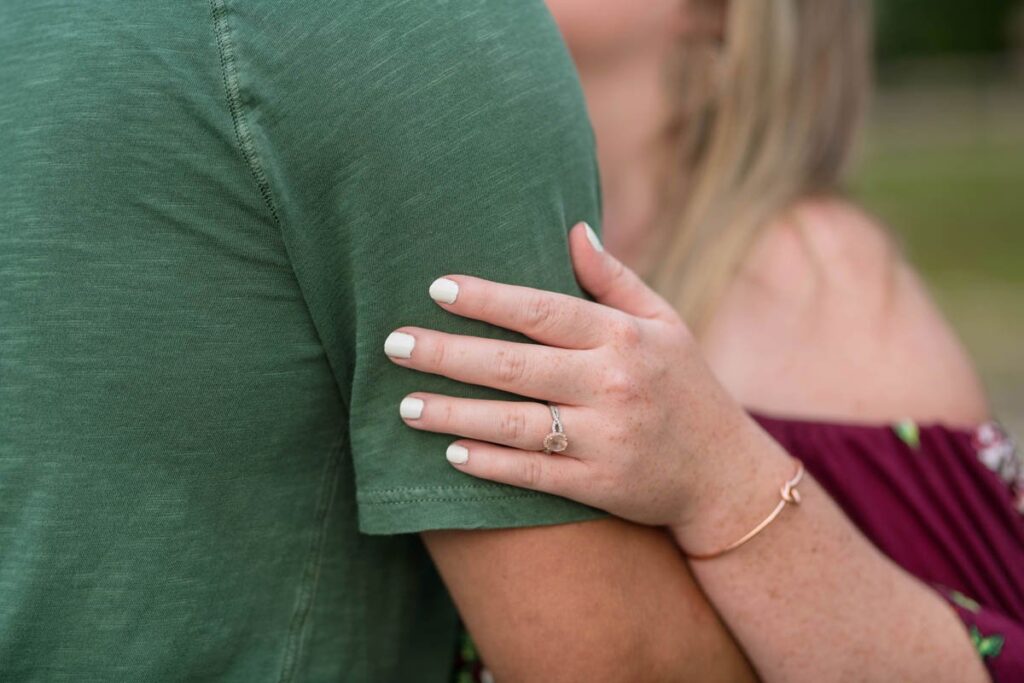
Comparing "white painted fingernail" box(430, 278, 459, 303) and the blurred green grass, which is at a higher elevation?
"white painted fingernail" box(430, 278, 459, 303)

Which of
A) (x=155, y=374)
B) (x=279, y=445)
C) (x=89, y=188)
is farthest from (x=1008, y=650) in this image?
(x=89, y=188)

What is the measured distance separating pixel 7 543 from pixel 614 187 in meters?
Result: 1.57

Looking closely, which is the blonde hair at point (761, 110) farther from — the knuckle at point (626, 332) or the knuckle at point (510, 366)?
the knuckle at point (510, 366)

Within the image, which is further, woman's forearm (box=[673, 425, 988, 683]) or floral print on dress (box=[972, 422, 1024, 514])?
floral print on dress (box=[972, 422, 1024, 514])

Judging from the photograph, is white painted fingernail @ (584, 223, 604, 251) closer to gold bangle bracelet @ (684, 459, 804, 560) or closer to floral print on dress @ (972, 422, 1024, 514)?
gold bangle bracelet @ (684, 459, 804, 560)

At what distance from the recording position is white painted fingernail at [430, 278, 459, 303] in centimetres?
106

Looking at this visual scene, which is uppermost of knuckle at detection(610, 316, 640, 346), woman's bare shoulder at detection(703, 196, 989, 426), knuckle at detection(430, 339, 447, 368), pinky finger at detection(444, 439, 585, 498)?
Answer: knuckle at detection(430, 339, 447, 368)

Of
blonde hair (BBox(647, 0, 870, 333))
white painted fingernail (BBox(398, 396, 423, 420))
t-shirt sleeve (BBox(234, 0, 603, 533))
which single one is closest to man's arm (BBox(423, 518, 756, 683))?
t-shirt sleeve (BBox(234, 0, 603, 533))

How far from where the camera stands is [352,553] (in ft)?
4.15

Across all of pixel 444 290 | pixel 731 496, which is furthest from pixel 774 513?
pixel 444 290

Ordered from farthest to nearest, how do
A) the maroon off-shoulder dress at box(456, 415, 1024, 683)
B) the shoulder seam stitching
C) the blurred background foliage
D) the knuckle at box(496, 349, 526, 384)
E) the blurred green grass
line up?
the blurred background foliage < the blurred green grass < the maroon off-shoulder dress at box(456, 415, 1024, 683) < the knuckle at box(496, 349, 526, 384) < the shoulder seam stitching

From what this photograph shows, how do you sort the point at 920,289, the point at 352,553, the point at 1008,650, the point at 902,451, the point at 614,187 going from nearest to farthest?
1. the point at 352,553
2. the point at 1008,650
3. the point at 902,451
4. the point at 920,289
5. the point at 614,187

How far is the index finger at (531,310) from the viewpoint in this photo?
1062 millimetres

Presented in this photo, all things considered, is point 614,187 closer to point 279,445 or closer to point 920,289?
point 920,289
